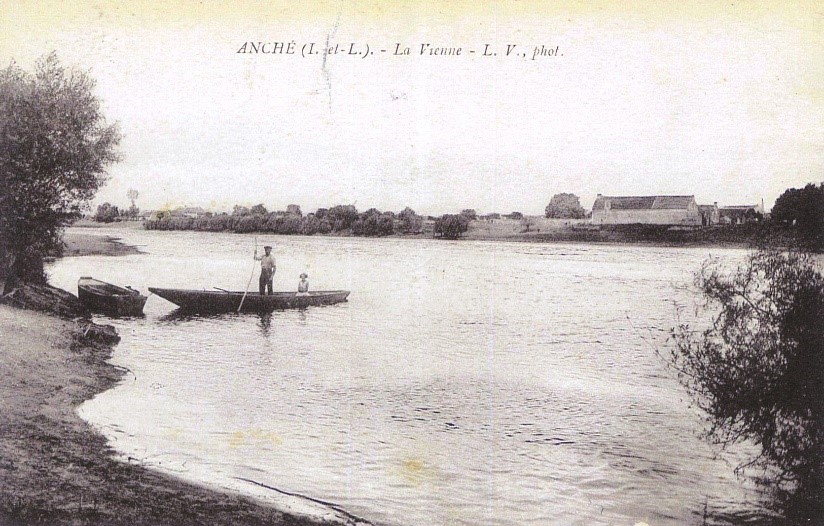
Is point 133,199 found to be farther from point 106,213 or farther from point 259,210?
point 259,210

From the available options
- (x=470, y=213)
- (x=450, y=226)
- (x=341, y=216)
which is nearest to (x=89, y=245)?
(x=341, y=216)

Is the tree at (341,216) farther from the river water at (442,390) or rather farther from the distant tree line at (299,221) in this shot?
the river water at (442,390)

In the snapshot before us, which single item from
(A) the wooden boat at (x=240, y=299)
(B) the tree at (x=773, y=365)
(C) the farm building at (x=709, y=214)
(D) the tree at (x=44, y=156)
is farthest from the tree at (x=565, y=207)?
(D) the tree at (x=44, y=156)

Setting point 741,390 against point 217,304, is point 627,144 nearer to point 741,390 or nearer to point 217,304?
point 741,390

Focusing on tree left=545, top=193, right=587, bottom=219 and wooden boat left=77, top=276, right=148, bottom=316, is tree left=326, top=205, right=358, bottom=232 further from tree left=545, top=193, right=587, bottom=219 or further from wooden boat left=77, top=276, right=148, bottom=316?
wooden boat left=77, top=276, right=148, bottom=316

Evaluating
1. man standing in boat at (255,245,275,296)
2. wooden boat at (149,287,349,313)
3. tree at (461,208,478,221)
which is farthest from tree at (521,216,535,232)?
man standing in boat at (255,245,275,296)
